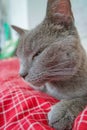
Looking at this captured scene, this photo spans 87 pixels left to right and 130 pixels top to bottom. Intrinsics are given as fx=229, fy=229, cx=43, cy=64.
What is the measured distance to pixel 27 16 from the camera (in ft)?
7.13

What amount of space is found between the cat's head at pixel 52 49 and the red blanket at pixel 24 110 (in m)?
0.08

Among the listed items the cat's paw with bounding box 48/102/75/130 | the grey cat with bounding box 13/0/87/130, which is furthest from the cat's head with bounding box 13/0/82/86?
the cat's paw with bounding box 48/102/75/130

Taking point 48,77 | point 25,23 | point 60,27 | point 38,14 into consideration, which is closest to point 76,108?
point 48,77

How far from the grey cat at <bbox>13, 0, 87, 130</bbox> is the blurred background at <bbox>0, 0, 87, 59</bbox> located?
1.78ft

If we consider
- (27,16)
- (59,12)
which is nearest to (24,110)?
(59,12)

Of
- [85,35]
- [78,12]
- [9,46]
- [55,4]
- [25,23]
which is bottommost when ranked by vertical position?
[9,46]

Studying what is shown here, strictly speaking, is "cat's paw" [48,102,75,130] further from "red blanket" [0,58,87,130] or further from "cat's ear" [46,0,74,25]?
"cat's ear" [46,0,74,25]

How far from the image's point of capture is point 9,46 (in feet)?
8.21

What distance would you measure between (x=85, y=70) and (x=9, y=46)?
1.72m

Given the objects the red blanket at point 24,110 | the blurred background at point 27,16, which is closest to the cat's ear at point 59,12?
the red blanket at point 24,110

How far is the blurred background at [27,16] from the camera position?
1468 mm

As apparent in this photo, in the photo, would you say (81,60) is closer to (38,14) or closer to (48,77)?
(48,77)

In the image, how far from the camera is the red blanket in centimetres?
67

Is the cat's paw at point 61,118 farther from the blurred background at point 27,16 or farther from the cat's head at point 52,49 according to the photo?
the blurred background at point 27,16
